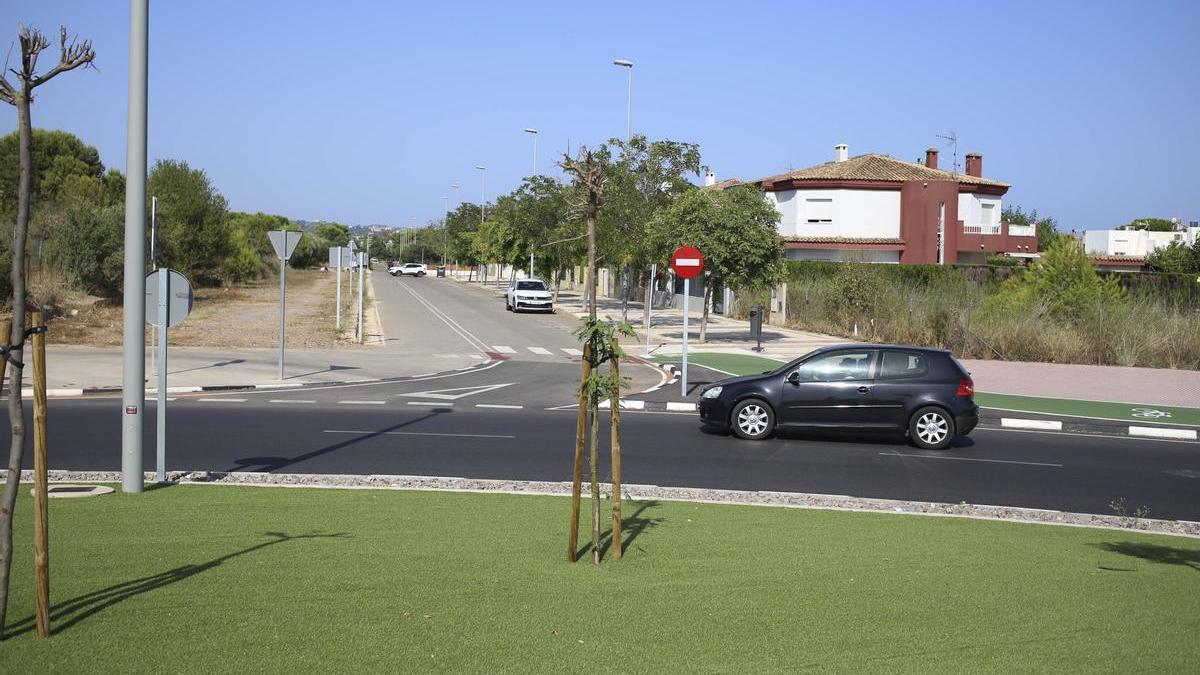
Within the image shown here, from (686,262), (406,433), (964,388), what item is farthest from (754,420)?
(686,262)

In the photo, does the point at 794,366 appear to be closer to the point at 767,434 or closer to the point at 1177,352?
the point at 767,434

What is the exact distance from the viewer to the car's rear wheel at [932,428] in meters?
15.2

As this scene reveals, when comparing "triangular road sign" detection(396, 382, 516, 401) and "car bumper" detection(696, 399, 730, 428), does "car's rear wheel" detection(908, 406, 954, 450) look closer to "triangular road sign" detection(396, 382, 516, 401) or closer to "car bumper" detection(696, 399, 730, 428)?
"car bumper" detection(696, 399, 730, 428)

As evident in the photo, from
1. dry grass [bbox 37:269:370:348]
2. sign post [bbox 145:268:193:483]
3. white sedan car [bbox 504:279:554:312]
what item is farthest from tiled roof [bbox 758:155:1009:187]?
sign post [bbox 145:268:193:483]

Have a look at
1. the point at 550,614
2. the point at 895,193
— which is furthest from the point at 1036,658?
the point at 895,193

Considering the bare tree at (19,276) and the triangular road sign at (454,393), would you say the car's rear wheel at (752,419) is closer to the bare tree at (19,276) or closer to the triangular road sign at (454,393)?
the triangular road sign at (454,393)

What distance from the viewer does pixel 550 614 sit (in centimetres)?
581

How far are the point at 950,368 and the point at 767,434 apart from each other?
109 inches

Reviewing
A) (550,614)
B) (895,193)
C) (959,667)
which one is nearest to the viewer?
(959,667)

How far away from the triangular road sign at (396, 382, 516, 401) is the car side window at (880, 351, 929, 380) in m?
8.08

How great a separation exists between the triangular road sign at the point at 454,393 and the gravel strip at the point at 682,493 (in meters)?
9.08

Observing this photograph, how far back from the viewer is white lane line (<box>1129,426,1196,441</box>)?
1738 centimetres

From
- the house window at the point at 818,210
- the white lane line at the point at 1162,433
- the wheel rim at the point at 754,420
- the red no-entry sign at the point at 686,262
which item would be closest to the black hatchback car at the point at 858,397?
the wheel rim at the point at 754,420

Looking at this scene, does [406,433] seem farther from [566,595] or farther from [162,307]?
[566,595]
